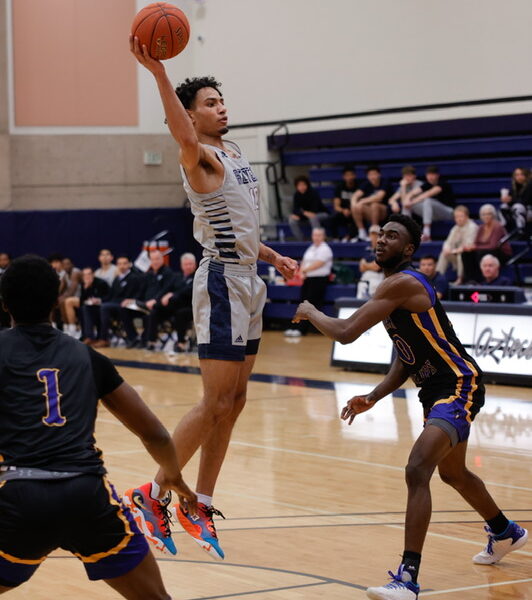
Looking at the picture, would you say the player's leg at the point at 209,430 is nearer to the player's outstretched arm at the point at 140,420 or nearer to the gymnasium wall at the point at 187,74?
the player's outstretched arm at the point at 140,420

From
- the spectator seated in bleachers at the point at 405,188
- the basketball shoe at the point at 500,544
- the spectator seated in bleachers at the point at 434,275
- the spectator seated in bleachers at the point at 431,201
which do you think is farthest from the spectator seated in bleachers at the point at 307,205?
the basketball shoe at the point at 500,544

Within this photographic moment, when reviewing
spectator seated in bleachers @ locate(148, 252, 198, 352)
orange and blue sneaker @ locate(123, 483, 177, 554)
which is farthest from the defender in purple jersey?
spectator seated in bleachers @ locate(148, 252, 198, 352)

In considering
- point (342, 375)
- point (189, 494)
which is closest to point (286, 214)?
point (342, 375)

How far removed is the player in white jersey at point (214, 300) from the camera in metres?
5.00

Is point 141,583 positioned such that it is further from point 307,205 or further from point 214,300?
point 307,205

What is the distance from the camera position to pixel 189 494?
3502 millimetres

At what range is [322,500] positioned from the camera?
656 cm

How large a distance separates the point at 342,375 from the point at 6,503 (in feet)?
32.0

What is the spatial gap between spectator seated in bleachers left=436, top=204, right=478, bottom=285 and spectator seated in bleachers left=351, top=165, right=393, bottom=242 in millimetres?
2096

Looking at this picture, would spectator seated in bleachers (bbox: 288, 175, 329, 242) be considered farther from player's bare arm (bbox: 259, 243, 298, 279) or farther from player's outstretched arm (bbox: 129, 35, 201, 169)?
player's outstretched arm (bbox: 129, 35, 201, 169)

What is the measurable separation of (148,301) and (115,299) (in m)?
1.34

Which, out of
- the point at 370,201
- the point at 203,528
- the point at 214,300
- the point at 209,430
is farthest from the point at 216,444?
the point at 370,201

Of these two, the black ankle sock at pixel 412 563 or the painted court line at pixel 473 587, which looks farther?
the painted court line at pixel 473 587

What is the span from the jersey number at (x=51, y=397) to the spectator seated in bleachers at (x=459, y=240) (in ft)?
40.4
